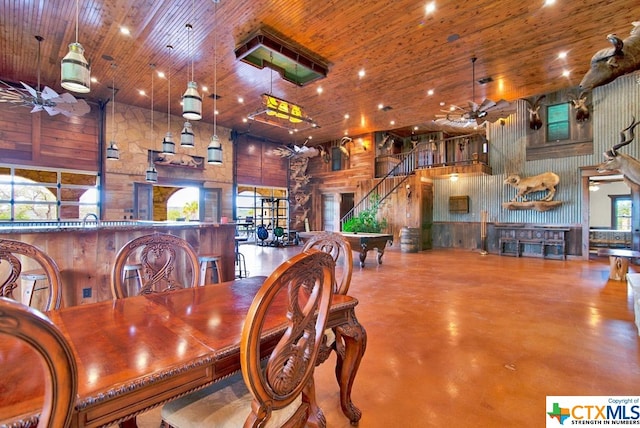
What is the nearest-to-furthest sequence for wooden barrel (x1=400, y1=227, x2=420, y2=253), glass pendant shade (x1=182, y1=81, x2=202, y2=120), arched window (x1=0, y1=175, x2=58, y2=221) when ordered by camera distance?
glass pendant shade (x1=182, y1=81, x2=202, y2=120) → arched window (x1=0, y1=175, x2=58, y2=221) → wooden barrel (x1=400, y1=227, x2=420, y2=253)

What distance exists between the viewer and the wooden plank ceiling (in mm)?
4384

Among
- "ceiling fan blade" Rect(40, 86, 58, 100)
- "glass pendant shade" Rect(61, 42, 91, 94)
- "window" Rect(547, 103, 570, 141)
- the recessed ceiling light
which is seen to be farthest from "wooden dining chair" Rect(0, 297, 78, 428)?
"window" Rect(547, 103, 570, 141)

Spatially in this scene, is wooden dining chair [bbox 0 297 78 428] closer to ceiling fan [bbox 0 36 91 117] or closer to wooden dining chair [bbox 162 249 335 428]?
wooden dining chair [bbox 162 249 335 428]

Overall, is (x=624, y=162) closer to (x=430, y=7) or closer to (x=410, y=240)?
(x=430, y=7)

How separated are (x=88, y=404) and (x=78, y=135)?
9613 millimetres

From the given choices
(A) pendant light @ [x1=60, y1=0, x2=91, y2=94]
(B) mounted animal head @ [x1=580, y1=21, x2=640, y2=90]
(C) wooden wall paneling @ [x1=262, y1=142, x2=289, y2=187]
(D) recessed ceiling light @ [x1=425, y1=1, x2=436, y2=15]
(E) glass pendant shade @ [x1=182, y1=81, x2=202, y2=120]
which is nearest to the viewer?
(B) mounted animal head @ [x1=580, y1=21, x2=640, y2=90]

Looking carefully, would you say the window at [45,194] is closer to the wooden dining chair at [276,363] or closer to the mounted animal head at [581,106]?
the wooden dining chair at [276,363]

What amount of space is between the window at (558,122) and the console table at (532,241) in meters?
2.70

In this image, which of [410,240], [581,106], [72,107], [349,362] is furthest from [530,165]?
[72,107]

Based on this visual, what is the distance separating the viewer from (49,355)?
2.12ft

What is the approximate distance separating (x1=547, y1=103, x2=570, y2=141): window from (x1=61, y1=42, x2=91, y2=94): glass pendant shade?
10.9m

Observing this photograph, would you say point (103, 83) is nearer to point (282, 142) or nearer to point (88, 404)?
point (282, 142)

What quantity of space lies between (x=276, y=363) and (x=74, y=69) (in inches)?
129

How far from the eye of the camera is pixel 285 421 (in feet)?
3.92
